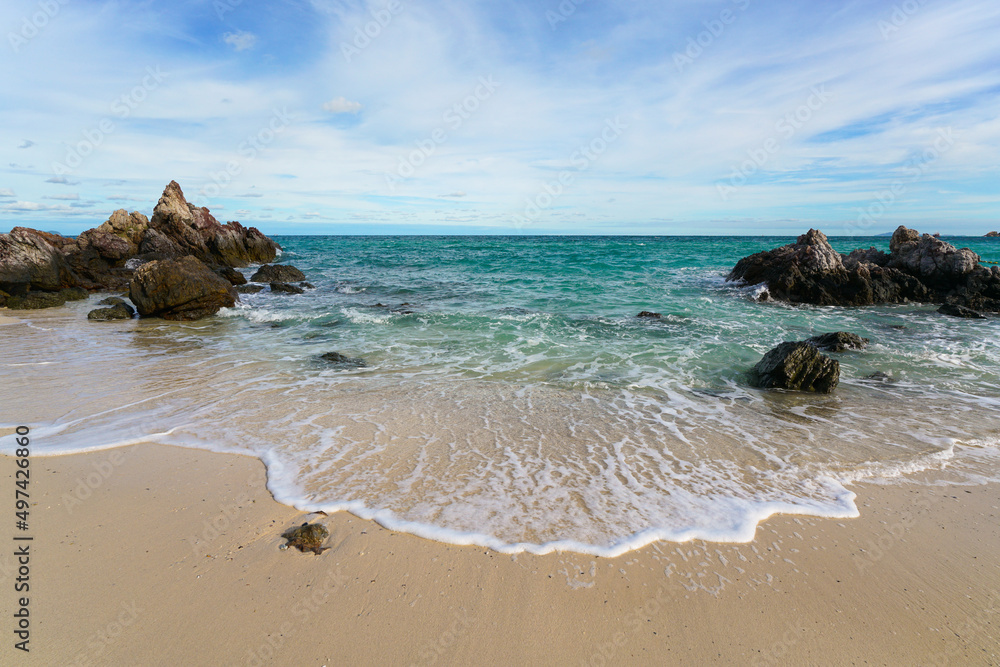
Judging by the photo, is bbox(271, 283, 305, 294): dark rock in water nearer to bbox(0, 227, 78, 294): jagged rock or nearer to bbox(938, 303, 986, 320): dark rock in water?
bbox(0, 227, 78, 294): jagged rock

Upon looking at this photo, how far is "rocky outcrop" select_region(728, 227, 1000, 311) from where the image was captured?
556 inches

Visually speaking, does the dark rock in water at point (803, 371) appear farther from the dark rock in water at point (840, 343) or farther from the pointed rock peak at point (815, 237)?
the pointed rock peak at point (815, 237)

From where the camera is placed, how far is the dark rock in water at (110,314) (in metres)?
11.8

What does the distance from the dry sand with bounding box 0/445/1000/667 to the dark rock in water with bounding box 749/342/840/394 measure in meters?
3.39

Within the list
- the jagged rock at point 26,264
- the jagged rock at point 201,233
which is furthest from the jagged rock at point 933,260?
the jagged rock at point 201,233

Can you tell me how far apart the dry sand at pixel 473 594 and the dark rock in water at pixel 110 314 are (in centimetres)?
1024

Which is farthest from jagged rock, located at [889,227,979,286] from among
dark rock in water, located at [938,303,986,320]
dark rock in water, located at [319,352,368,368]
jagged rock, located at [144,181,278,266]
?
jagged rock, located at [144,181,278,266]

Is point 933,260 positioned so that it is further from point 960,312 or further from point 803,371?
point 803,371

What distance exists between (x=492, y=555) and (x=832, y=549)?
2.36 meters

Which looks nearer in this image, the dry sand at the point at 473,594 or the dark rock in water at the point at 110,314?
the dry sand at the point at 473,594

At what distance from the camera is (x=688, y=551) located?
3.19 meters

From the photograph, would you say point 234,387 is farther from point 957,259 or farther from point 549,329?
point 957,259

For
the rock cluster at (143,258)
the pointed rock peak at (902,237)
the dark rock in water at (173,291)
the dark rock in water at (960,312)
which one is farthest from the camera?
the pointed rock peak at (902,237)

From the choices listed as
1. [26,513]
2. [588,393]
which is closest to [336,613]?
[26,513]
